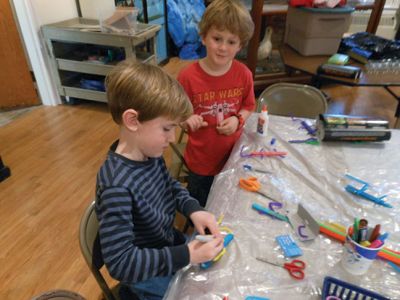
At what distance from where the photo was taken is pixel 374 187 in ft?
3.17

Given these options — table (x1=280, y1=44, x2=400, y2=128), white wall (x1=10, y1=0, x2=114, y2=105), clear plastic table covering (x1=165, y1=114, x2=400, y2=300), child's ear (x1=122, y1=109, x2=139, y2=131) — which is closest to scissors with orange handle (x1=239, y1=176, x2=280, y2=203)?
clear plastic table covering (x1=165, y1=114, x2=400, y2=300)

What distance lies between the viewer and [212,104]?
1.32 metres

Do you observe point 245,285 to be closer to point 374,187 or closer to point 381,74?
point 374,187

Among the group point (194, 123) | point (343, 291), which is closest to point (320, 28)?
point (194, 123)

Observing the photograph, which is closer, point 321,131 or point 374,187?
point 374,187

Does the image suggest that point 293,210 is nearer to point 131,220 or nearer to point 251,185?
point 251,185

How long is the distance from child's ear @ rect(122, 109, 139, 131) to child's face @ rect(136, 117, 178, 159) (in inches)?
0.6

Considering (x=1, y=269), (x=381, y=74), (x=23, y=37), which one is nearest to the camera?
(x=1, y=269)

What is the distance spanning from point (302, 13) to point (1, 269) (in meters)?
2.69

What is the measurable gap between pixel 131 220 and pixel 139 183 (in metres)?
0.10

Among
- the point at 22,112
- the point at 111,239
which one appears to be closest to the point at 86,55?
the point at 22,112

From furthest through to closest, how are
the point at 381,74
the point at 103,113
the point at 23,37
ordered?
1. the point at 103,113
2. the point at 23,37
3. the point at 381,74

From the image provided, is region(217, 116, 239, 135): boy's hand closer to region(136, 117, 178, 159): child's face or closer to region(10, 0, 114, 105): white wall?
region(136, 117, 178, 159): child's face

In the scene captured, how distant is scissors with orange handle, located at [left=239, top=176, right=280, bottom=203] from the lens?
36.6 inches
